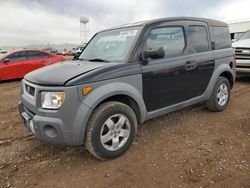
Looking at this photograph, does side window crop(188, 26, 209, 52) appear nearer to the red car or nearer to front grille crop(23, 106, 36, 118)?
front grille crop(23, 106, 36, 118)

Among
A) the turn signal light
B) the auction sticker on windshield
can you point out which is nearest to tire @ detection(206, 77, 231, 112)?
the auction sticker on windshield

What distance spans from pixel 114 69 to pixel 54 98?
0.86 meters

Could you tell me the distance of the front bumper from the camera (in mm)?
2562

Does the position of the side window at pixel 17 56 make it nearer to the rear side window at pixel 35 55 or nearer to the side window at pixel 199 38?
the rear side window at pixel 35 55

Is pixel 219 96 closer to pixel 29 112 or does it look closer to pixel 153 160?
pixel 153 160

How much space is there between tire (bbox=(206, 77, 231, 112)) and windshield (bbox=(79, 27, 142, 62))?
7.10 feet

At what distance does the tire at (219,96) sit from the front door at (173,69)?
40 cm

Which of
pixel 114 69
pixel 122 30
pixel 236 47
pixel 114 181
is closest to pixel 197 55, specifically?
pixel 122 30

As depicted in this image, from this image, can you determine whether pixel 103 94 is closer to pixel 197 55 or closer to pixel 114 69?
pixel 114 69

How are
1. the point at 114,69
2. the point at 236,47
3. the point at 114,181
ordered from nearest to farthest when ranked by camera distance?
the point at 114,181 < the point at 114,69 < the point at 236,47

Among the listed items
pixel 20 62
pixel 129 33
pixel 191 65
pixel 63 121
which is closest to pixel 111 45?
pixel 129 33

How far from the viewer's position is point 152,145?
132 inches

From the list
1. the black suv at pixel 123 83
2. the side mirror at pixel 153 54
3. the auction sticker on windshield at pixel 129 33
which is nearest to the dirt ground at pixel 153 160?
the black suv at pixel 123 83

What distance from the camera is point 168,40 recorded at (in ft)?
11.9
